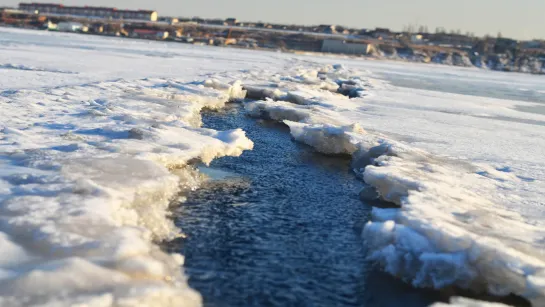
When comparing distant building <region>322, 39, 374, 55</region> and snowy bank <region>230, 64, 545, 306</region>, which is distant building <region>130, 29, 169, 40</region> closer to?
distant building <region>322, 39, 374, 55</region>

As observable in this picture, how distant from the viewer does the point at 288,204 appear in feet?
23.7

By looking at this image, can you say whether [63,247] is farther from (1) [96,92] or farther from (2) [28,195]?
(1) [96,92]

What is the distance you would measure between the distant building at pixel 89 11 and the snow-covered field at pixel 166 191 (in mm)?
120623

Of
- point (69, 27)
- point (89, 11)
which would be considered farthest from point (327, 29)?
point (69, 27)

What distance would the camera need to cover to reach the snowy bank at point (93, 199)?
3.80 metres

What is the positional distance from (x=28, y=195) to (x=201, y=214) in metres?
1.98

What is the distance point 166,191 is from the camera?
6.20 metres

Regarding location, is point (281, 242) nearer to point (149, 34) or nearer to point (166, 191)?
point (166, 191)

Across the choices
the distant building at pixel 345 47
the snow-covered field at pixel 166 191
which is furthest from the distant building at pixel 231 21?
the snow-covered field at pixel 166 191

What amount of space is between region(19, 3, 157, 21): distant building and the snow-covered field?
396 ft

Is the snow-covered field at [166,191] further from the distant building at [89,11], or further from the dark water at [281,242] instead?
the distant building at [89,11]

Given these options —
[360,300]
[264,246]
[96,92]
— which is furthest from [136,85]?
[360,300]

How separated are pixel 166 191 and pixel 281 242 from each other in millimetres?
1494

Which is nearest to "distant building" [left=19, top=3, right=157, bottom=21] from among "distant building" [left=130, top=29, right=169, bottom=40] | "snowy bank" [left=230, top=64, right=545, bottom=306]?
"distant building" [left=130, top=29, right=169, bottom=40]
